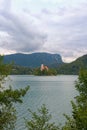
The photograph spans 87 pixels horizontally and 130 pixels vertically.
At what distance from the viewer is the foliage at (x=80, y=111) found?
23292 mm

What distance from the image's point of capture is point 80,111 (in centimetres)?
2441

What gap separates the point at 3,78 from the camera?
28.1 meters

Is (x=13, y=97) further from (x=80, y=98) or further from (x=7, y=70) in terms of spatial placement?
(x=80, y=98)

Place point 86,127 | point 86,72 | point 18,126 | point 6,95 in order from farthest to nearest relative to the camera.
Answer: point 18,126 < point 86,72 < point 6,95 < point 86,127

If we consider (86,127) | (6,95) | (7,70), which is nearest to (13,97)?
(6,95)

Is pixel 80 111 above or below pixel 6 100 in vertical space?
below

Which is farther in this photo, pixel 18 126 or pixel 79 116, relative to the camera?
pixel 18 126

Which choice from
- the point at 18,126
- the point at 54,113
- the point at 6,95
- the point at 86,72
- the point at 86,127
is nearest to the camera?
the point at 86,127

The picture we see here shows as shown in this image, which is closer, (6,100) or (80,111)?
(80,111)

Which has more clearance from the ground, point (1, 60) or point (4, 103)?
point (1, 60)

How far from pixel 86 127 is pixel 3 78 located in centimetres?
966

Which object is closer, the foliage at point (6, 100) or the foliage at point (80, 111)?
the foliage at point (80, 111)

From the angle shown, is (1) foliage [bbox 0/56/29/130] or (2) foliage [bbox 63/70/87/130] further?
(1) foliage [bbox 0/56/29/130]

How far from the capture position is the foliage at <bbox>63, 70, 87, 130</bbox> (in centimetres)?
2329
